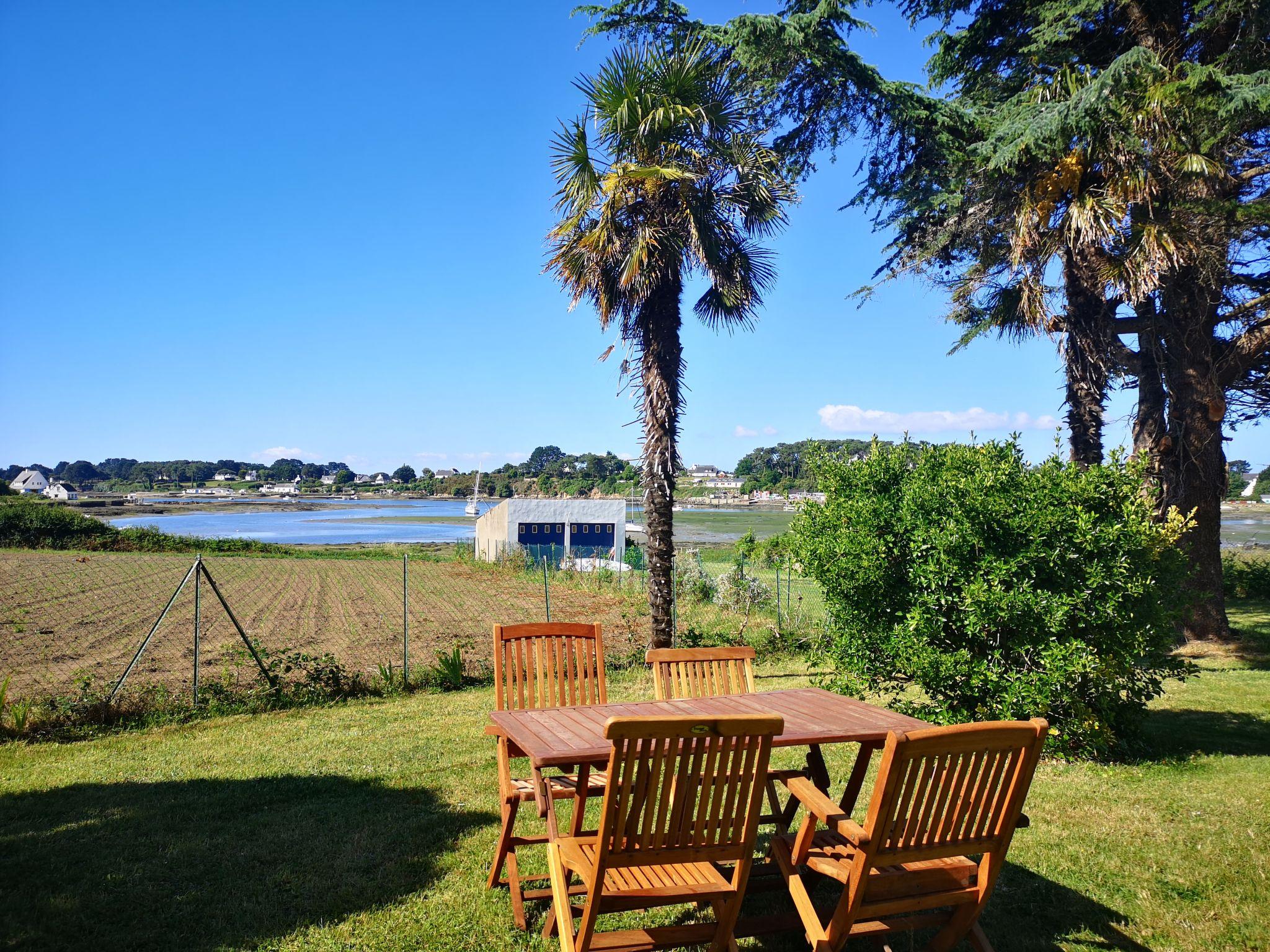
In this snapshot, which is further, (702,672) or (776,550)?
(776,550)

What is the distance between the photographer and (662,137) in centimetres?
962

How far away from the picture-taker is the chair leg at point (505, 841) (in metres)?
3.89

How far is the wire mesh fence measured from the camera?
996cm

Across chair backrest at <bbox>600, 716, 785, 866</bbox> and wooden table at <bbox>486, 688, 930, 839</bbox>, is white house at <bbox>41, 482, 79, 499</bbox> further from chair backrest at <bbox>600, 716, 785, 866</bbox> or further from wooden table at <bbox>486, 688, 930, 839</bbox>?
chair backrest at <bbox>600, 716, 785, 866</bbox>

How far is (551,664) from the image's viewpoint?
4.93 meters

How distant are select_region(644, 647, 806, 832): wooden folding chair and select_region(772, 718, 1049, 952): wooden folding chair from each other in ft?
5.43

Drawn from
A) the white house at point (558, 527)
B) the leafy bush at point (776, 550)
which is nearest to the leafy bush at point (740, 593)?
the leafy bush at point (776, 550)

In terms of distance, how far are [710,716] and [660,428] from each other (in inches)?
272

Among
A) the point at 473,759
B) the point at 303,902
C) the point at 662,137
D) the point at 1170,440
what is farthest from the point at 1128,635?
the point at 1170,440

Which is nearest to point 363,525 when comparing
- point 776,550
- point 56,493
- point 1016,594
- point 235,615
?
point 56,493

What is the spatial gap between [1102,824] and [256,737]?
6626 millimetres

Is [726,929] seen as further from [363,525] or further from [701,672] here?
[363,525]

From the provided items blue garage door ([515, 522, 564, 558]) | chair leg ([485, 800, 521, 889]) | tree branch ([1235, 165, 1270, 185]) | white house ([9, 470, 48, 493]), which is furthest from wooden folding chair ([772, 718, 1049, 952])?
white house ([9, 470, 48, 493])

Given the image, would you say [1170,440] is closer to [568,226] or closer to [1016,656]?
[1016,656]
